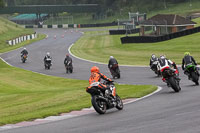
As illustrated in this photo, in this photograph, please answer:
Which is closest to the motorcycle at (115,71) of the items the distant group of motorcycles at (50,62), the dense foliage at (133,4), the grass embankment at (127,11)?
the distant group of motorcycles at (50,62)

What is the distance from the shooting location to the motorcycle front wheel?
14.5m

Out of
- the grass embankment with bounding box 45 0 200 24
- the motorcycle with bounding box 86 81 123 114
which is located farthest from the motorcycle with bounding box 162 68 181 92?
the grass embankment with bounding box 45 0 200 24

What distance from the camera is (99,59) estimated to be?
1842 inches

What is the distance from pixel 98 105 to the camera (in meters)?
14.7

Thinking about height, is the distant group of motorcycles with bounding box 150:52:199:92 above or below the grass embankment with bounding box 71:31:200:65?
above

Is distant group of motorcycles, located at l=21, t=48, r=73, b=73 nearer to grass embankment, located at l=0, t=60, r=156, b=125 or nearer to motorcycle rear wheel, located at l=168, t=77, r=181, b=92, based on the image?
grass embankment, located at l=0, t=60, r=156, b=125

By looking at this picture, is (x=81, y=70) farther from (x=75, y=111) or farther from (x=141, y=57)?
(x=75, y=111)

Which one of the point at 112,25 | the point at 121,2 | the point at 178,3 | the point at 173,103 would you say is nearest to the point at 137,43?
the point at 173,103

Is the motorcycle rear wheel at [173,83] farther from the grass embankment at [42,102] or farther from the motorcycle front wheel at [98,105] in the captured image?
the motorcycle front wheel at [98,105]

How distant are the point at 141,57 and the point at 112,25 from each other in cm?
6693

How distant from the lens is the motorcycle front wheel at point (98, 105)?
14508 millimetres

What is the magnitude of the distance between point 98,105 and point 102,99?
0.23 meters

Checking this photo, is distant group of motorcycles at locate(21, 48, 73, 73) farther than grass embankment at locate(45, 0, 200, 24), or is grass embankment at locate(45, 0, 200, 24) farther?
grass embankment at locate(45, 0, 200, 24)

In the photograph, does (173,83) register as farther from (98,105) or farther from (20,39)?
(20,39)
